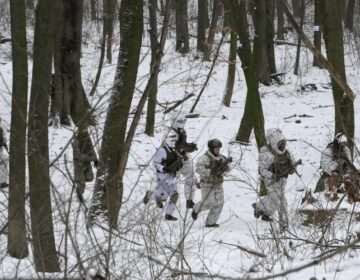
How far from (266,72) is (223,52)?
139 inches

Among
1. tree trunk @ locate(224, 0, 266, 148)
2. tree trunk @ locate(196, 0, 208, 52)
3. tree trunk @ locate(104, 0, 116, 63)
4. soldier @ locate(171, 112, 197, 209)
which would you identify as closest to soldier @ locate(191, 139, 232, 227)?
soldier @ locate(171, 112, 197, 209)

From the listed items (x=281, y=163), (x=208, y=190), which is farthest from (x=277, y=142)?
(x=208, y=190)

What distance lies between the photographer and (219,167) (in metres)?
8.54

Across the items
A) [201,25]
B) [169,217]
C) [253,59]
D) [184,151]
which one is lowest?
[169,217]

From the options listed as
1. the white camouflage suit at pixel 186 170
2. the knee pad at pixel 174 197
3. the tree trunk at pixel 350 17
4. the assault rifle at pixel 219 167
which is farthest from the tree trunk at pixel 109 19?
the tree trunk at pixel 350 17

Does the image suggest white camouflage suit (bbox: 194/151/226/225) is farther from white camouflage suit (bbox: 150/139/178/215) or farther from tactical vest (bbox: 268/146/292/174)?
tactical vest (bbox: 268/146/292/174)

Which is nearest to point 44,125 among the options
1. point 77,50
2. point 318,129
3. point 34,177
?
point 34,177

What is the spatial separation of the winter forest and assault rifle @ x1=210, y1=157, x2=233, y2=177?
2 centimetres

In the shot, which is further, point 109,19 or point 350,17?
point 350,17

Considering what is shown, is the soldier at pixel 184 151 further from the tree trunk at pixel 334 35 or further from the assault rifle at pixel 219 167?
the tree trunk at pixel 334 35

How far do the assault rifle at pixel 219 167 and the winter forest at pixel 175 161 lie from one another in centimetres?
2

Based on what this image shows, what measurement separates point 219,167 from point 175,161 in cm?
69

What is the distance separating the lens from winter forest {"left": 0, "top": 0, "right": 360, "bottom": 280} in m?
3.70

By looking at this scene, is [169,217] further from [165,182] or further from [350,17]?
[350,17]
